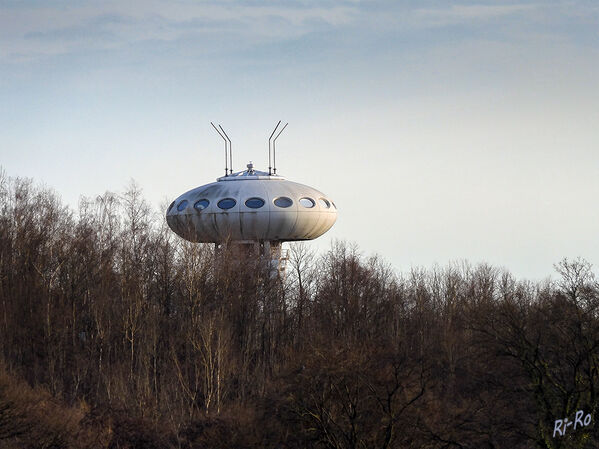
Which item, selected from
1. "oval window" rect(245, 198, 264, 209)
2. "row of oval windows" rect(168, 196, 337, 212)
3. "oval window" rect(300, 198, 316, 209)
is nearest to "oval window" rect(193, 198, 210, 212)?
"row of oval windows" rect(168, 196, 337, 212)

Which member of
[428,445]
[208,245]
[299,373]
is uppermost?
[208,245]

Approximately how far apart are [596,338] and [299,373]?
9.54 meters

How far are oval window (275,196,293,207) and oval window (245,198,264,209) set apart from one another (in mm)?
785

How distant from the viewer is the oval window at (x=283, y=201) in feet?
152

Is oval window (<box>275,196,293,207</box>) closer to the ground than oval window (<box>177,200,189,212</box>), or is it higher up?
closer to the ground

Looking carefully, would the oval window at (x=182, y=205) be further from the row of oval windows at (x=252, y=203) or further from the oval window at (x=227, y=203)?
the oval window at (x=227, y=203)

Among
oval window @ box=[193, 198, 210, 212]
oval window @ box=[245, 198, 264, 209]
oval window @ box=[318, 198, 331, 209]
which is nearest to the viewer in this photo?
oval window @ box=[245, 198, 264, 209]

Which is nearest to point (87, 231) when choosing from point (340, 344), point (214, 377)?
point (214, 377)

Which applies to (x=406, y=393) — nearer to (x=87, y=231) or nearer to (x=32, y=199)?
(x=87, y=231)

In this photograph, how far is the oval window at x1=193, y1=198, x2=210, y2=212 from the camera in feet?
154

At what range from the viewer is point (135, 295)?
43.8 m

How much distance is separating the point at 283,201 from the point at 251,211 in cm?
168

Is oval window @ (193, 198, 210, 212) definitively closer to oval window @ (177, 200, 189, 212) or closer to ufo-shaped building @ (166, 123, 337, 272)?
ufo-shaped building @ (166, 123, 337, 272)

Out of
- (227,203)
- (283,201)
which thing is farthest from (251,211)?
(283,201)
